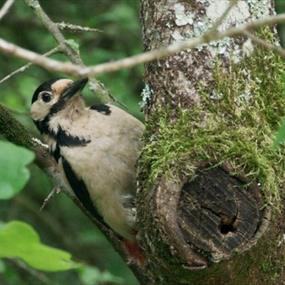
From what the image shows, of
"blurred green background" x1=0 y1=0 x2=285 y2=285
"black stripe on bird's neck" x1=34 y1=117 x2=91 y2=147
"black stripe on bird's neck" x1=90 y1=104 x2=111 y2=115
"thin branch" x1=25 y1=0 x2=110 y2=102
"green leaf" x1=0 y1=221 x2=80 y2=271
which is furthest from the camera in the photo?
"blurred green background" x1=0 y1=0 x2=285 y2=285

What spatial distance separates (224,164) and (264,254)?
29 centimetres

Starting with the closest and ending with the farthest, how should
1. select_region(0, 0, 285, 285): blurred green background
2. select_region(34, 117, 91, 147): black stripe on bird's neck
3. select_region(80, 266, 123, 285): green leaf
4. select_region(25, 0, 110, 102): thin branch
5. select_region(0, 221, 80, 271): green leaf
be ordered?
select_region(0, 221, 80, 271): green leaf → select_region(25, 0, 110, 102): thin branch → select_region(34, 117, 91, 147): black stripe on bird's neck → select_region(80, 266, 123, 285): green leaf → select_region(0, 0, 285, 285): blurred green background

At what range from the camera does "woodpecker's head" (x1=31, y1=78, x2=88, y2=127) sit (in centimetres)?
381

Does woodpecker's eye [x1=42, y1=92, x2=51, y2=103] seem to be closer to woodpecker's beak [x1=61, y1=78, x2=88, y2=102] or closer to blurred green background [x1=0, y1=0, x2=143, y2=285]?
woodpecker's beak [x1=61, y1=78, x2=88, y2=102]

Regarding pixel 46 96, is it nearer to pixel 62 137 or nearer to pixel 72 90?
pixel 72 90

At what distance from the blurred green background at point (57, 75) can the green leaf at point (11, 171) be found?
11.5 feet

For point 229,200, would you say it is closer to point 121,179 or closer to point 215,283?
point 215,283

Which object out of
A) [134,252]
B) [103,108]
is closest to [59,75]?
[103,108]

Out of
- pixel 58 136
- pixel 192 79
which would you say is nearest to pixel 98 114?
pixel 58 136

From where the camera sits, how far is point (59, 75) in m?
5.30

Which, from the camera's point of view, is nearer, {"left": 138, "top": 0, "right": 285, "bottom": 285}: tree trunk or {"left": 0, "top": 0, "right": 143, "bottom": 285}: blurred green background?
{"left": 138, "top": 0, "right": 285, "bottom": 285}: tree trunk

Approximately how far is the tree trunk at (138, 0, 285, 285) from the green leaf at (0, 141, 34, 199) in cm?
99

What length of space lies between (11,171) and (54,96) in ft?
7.43

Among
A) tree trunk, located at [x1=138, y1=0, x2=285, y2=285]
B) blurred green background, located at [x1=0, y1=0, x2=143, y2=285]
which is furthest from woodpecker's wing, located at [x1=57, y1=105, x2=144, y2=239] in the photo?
blurred green background, located at [x1=0, y1=0, x2=143, y2=285]
